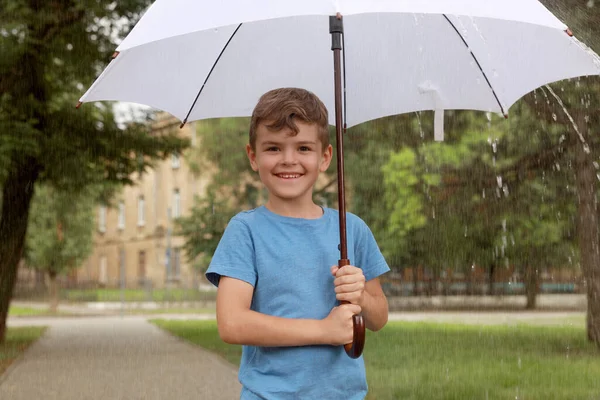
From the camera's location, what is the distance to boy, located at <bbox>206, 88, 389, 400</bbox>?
2508mm

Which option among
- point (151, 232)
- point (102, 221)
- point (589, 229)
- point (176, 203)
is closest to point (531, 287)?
point (589, 229)

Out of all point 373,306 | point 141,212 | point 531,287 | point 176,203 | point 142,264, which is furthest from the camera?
point 141,212

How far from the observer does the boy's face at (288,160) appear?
8.72ft

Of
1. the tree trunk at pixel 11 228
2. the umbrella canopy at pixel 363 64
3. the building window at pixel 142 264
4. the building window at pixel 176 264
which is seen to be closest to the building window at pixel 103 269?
the building window at pixel 142 264

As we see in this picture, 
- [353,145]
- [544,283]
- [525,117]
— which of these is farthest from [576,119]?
[544,283]

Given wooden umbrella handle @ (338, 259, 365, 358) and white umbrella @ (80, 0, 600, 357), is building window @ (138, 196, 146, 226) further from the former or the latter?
wooden umbrella handle @ (338, 259, 365, 358)

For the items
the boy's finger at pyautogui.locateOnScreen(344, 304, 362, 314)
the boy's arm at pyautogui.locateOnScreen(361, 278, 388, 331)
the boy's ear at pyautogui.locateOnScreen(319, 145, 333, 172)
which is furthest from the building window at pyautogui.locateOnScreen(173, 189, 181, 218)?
the boy's finger at pyautogui.locateOnScreen(344, 304, 362, 314)

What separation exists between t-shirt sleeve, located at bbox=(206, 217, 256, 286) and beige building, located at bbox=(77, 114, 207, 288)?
136 feet

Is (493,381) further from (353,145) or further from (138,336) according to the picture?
(353,145)

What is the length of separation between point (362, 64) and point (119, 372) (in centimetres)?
777

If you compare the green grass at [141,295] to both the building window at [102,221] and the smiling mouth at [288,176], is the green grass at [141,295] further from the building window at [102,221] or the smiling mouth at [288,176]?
the smiling mouth at [288,176]

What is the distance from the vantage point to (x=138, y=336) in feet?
58.0

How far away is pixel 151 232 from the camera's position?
5253cm

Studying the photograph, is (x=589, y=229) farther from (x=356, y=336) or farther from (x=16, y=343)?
(x=356, y=336)
